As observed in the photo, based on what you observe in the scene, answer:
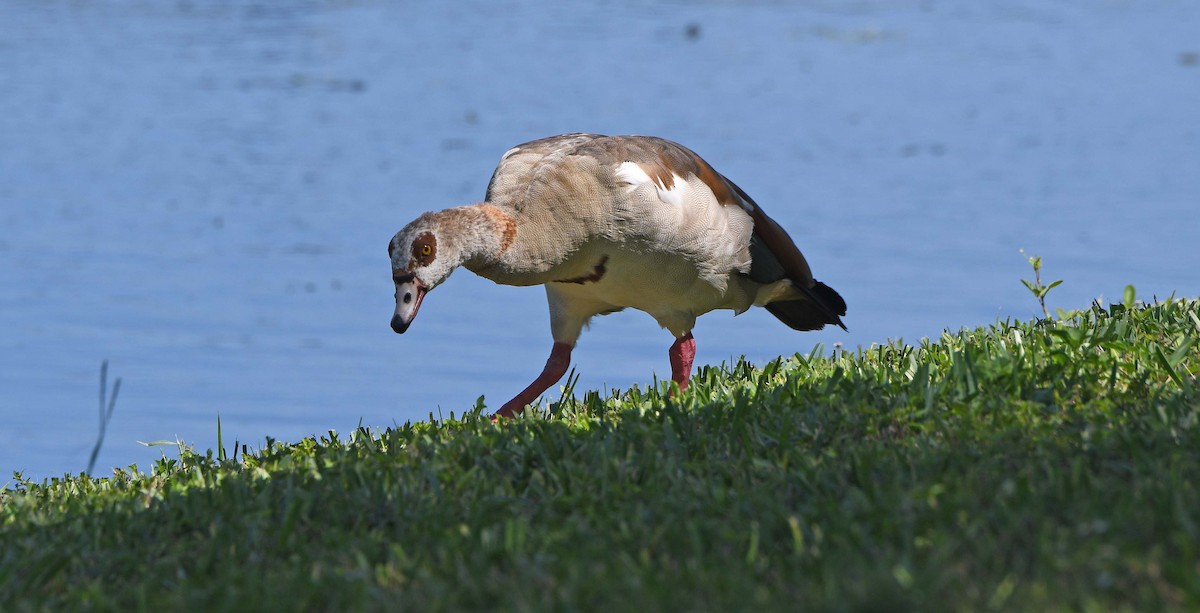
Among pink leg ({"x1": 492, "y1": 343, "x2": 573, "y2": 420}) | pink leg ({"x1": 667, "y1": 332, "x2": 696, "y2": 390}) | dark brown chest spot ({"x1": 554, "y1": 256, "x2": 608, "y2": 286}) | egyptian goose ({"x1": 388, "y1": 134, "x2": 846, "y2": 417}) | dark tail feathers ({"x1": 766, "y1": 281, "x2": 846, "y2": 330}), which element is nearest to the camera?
egyptian goose ({"x1": 388, "y1": 134, "x2": 846, "y2": 417})

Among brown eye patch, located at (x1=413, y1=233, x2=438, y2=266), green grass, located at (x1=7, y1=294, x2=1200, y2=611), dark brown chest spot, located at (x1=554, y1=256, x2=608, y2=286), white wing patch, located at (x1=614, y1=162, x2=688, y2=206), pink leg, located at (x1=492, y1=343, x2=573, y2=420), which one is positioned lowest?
green grass, located at (x1=7, y1=294, x2=1200, y2=611)

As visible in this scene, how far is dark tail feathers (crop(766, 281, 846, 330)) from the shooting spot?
7.70 meters

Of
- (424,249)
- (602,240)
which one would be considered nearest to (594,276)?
(602,240)

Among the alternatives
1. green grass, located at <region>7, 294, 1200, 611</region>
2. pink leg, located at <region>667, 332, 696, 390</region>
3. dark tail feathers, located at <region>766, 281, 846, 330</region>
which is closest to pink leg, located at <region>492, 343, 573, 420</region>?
pink leg, located at <region>667, 332, 696, 390</region>

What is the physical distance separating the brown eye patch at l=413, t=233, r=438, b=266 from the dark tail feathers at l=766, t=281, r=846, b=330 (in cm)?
231

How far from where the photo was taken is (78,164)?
14148mm

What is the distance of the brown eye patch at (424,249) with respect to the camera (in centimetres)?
591

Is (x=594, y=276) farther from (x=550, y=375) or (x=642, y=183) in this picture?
(x=550, y=375)

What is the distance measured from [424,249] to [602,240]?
825mm

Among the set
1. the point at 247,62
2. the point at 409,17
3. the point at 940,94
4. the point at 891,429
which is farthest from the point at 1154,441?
the point at 409,17

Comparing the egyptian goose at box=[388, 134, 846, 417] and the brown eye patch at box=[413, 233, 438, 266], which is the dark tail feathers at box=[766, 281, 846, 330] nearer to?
the egyptian goose at box=[388, 134, 846, 417]

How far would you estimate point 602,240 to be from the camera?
6.36 meters

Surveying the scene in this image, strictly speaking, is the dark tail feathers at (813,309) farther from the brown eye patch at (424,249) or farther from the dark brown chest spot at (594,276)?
the brown eye patch at (424,249)

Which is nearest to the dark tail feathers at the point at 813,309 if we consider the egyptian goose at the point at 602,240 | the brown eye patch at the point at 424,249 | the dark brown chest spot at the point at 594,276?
the egyptian goose at the point at 602,240
